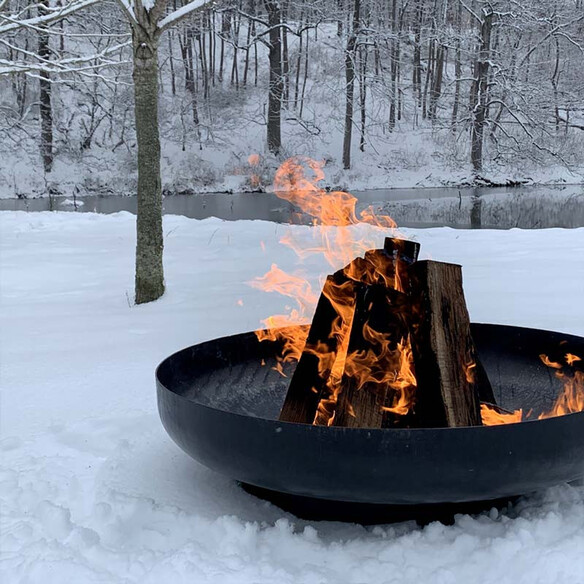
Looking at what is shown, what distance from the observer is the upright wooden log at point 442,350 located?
8.13ft

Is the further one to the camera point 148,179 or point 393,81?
point 393,81

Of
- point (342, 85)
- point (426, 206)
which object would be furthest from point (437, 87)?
point (426, 206)

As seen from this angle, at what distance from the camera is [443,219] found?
14.6 m

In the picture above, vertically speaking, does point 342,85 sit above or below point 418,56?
below

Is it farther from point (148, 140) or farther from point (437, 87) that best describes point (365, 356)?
point (437, 87)

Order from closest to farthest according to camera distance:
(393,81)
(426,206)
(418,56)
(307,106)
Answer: (426,206) < (393,81) < (307,106) < (418,56)

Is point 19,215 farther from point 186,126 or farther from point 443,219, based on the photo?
point 186,126

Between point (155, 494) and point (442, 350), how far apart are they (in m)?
1.27

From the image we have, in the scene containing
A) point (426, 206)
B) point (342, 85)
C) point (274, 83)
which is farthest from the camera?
point (342, 85)

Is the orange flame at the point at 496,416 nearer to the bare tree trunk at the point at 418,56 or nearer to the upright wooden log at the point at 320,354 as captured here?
the upright wooden log at the point at 320,354

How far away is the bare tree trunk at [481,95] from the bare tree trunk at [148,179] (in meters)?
19.5

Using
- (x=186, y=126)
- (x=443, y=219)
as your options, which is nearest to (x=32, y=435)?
(x=443, y=219)

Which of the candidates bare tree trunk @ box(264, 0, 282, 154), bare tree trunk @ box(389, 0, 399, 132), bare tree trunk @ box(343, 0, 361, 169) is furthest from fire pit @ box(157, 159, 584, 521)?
bare tree trunk @ box(389, 0, 399, 132)

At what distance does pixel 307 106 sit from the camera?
30906mm
